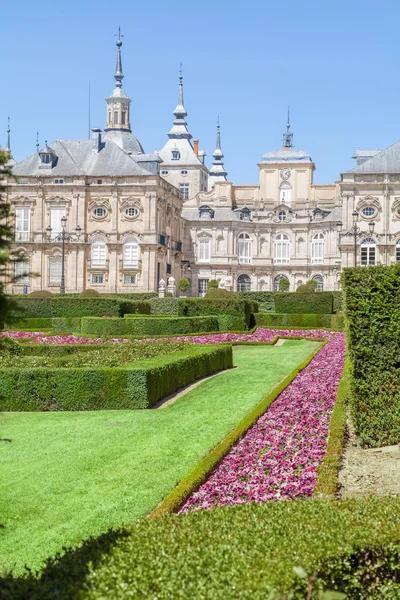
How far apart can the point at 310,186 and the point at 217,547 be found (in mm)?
67251

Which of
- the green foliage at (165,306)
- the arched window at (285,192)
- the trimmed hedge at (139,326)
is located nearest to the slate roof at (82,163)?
the arched window at (285,192)

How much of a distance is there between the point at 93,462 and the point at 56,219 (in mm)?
49513

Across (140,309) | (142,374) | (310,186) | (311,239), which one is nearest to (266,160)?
(310,186)

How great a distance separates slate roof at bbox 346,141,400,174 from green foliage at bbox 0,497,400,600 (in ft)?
A: 179

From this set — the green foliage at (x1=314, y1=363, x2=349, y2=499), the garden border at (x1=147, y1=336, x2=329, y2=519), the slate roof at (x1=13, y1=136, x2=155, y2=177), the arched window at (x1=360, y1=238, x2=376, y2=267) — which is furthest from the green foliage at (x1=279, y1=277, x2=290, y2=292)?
the green foliage at (x1=314, y1=363, x2=349, y2=499)

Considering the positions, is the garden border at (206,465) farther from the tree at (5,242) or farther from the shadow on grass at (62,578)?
the tree at (5,242)

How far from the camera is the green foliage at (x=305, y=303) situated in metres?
35.0

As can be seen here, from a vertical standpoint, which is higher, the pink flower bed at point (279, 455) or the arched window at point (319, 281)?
the arched window at point (319, 281)

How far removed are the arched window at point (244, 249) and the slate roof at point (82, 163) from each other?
13616 millimetres

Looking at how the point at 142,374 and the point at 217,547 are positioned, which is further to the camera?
the point at 142,374

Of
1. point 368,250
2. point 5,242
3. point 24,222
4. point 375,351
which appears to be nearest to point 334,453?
point 375,351

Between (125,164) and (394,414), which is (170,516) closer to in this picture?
(394,414)

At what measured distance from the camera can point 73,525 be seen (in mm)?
7590

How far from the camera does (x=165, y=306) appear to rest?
33062mm
